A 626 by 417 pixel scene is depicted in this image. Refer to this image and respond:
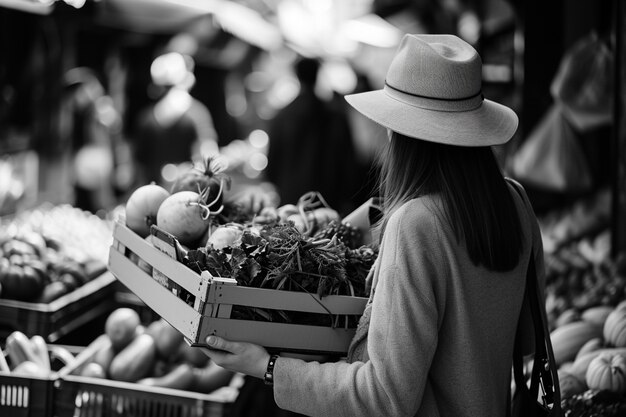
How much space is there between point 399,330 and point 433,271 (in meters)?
0.17

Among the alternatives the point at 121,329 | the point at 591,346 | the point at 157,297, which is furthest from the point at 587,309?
the point at 157,297

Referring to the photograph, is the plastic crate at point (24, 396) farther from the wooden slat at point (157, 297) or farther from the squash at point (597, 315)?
the squash at point (597, 315)

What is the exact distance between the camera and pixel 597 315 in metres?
3.84

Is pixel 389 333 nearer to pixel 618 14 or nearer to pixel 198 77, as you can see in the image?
pixel 618 14

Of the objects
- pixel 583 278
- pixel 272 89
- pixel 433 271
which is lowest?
pixel 272 89

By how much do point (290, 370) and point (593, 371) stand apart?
1541 mm

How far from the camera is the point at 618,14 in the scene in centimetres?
473

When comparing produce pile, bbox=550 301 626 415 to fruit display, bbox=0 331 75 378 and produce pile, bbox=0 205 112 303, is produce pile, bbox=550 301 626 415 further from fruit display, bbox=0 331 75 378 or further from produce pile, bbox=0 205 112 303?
produce pile, bbox=0 205 112 303

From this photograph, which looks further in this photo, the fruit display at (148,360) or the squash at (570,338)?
the squash at (570,338)

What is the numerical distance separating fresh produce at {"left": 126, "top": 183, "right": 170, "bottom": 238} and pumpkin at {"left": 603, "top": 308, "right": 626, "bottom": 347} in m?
2.02

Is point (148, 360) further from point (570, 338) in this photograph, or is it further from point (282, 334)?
point (570, 338)

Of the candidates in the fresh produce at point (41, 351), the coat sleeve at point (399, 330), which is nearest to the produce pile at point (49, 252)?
the fresh produce at point (41, 351)

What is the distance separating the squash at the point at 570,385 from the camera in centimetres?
312

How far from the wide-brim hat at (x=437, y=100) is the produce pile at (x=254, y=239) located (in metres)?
0.46
